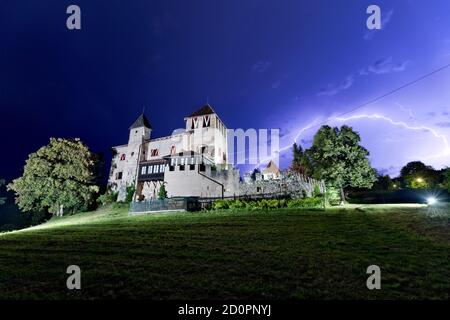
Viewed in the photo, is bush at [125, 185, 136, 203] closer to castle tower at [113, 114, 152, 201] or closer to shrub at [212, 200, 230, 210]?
castle tower at [113, 114, 152, 201]

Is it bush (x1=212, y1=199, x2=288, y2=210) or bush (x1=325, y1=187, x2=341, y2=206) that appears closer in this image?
bush (x1=212, y1=199, x2=288, y2=210)

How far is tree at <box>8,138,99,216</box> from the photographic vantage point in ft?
Result: 141

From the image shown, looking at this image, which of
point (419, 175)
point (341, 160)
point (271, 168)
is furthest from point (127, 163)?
point (419, 175)

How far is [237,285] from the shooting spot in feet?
23.2

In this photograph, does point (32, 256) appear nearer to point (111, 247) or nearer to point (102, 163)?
point (111, 247)

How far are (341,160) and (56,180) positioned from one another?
145ft

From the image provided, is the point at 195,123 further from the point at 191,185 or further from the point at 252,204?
the point at 252,204

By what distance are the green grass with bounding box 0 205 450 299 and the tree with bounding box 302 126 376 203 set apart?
19.3m

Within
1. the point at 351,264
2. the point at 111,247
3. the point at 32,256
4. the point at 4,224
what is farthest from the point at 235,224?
the point at 4,224

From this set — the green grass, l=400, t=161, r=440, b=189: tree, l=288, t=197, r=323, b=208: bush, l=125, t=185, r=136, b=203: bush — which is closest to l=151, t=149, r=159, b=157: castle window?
l=125, t=185, r=136, b=203: bush

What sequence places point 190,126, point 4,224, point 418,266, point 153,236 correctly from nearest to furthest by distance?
point 418,266
point 153,236
point 4,224
point 190,126

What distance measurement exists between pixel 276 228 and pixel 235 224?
312cm

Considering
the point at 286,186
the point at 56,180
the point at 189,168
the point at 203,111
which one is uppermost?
the point at 203,111

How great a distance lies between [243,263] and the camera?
29.6ft
